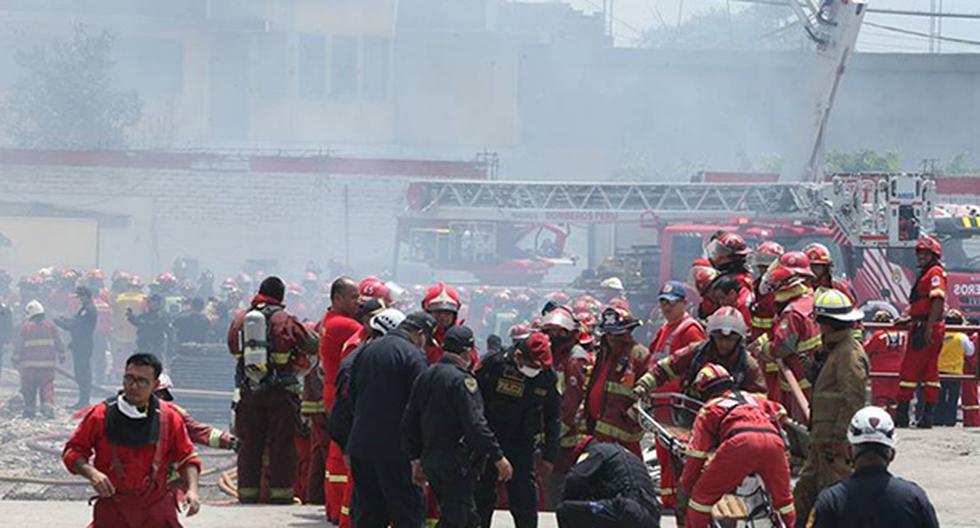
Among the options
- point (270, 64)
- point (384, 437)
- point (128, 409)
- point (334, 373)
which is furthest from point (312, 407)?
point (270, 64)

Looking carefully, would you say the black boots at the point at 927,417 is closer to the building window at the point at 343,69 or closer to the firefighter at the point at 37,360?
the firefighter at the point at 37,360

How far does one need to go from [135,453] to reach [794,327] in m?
4.25

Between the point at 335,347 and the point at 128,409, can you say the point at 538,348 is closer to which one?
the point at 335,347

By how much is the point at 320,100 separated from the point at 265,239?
17.0m

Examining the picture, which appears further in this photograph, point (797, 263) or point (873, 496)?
point (797, 263)

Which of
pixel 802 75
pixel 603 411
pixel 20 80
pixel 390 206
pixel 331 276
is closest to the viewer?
pixel 603 411

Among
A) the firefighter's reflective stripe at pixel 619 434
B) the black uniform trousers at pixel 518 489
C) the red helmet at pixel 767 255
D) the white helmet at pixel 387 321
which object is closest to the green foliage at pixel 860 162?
the red helmet at pixel 767 255

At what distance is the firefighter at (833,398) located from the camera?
28.3 feet

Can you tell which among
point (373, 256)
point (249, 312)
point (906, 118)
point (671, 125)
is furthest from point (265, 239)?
point (249, 312)

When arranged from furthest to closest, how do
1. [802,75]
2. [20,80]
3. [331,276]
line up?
[802,75], [20,80], [331,276]

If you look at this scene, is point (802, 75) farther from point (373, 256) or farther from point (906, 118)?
point (373, 256)

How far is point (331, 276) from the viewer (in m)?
34.5

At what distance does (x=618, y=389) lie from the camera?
10.3 meters

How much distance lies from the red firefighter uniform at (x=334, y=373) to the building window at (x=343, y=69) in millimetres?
47342
